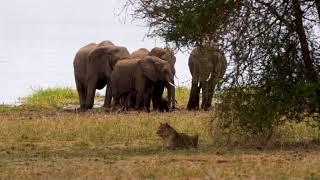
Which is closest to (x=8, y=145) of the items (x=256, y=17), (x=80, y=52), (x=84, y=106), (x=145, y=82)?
(x=256, y=17)

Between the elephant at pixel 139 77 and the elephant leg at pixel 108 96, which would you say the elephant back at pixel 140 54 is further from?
the elephant leg at pixel 108 96

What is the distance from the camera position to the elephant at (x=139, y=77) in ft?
92.3

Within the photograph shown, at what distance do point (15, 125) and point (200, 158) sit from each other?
7.40 m

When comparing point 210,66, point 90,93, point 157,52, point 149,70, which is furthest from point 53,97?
point 210,66

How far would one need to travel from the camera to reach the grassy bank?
12172 mm

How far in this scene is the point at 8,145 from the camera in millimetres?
16781

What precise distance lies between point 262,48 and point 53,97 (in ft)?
74.7

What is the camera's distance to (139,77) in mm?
28391

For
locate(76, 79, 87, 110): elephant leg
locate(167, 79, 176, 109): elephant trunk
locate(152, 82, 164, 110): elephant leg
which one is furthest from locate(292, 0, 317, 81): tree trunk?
locate(76, 79, 87, 110): elephant leg

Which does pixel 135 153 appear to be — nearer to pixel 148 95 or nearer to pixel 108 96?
pixel 148 95

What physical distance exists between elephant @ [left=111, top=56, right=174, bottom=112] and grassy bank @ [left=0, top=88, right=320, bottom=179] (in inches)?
244

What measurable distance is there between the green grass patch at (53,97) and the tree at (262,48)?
19328mm

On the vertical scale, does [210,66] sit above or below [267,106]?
above

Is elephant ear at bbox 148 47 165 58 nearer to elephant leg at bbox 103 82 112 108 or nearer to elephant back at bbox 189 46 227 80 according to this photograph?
elephant leg at bbox 103 82 112 108
